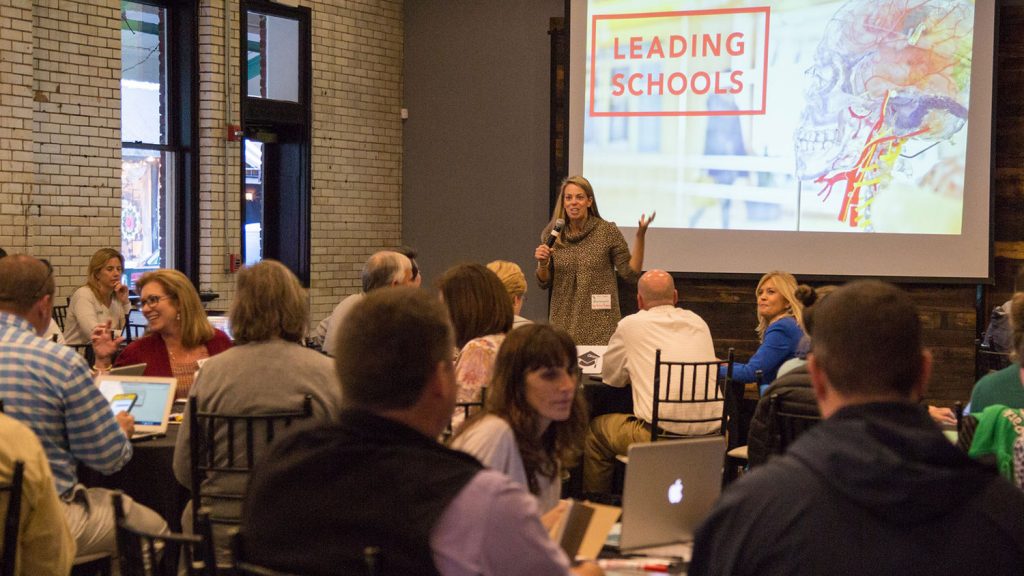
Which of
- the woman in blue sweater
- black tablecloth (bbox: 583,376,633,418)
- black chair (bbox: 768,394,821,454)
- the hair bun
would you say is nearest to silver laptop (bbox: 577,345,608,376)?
black tablecloth (bbox: 583,376,633,418)

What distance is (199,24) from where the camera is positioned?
862 cm

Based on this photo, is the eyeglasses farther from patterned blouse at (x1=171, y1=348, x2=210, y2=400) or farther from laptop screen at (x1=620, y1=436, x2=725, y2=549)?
laptop screen at (x1=620, y1=436, x2=725, y2=549)

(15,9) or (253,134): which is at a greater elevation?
(15,9)

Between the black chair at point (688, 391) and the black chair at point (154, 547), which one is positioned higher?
the black chair at point (154, 547)

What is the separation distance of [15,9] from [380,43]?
3613mm

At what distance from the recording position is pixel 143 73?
847 centimetres

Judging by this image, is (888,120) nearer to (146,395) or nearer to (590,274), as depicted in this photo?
(590,274)

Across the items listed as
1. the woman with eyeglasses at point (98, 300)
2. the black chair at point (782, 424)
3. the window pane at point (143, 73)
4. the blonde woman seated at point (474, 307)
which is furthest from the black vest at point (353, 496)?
the window pane at point (143, 73)

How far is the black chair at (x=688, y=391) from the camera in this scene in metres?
5.04

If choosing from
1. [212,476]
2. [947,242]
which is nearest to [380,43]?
[947,242]

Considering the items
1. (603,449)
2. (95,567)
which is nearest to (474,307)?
(95,567)

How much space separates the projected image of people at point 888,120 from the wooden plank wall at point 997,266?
32cm

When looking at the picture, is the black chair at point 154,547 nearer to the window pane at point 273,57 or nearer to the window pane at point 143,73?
the window pane at point 143,73

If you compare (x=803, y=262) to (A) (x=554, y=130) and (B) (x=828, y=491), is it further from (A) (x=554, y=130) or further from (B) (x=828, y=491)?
(B) (x=828, y=491)
